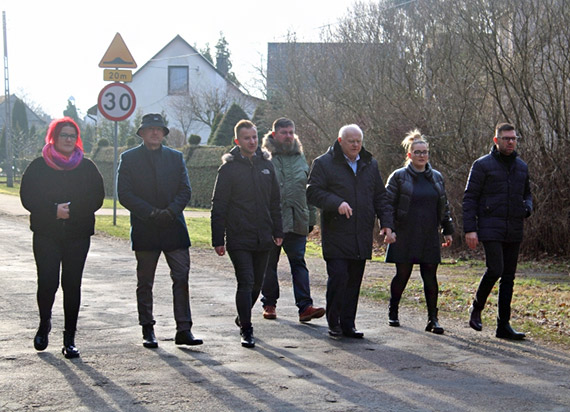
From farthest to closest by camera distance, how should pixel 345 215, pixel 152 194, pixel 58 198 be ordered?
pixel 345 215
pixel 152 194
pixel 58 198

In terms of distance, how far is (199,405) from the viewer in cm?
535

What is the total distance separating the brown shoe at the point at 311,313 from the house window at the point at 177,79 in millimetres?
58543

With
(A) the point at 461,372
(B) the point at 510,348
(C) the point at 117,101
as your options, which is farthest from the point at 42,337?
(C) the point at 117,101

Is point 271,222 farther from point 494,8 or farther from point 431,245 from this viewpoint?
point 494,8

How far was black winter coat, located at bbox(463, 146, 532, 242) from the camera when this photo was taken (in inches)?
316

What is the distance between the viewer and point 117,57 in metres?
18.7

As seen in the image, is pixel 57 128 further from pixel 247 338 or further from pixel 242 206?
pixel 247 338

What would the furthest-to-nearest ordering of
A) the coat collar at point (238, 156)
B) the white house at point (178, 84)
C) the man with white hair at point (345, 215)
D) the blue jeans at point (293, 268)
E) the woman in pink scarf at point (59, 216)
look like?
the white house at point (178, 84) → the blue jeans at point (293, 268) → the man with white hair at point (345, 215) → the coat collar at point (238, 156) → the woman in pink scarf at point (59, 216)

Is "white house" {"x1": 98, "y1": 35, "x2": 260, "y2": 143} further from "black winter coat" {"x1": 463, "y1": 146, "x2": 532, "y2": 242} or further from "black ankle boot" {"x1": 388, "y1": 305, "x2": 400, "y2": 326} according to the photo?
"black winter coat" {"x1": 463, "y1": 146, "x2": 532, "y2": 242}

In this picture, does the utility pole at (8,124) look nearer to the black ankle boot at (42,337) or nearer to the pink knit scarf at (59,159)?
the pink knit scarf at (59,159)

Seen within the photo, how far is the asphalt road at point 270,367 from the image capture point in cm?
547

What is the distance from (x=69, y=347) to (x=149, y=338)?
69 centimetres

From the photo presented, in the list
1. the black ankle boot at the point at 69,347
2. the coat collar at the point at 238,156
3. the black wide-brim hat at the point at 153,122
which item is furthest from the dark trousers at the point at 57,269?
the coat collar at the point at 238,156

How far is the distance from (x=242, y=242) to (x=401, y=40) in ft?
41.5
